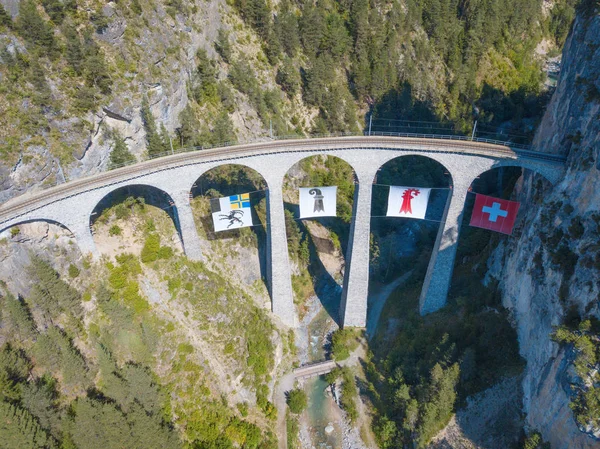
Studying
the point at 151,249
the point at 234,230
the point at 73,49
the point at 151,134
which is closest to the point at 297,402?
the point at 234,230

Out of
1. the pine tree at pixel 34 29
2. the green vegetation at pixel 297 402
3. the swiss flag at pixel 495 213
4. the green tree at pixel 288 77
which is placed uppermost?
the pine tree at pixel 34 29

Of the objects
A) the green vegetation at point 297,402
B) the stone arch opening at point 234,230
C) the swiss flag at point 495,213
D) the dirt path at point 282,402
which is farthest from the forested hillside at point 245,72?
the green vegetation at point 297,402

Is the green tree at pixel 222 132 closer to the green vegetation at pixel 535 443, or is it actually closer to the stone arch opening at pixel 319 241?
the stone arch opening at pixel 319 241

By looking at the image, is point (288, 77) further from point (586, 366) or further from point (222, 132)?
point (586, 366)

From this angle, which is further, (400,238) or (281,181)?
(400,238)

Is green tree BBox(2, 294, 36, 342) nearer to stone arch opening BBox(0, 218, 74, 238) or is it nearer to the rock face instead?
stone arch opening BBox(0, 218, 74, 238)

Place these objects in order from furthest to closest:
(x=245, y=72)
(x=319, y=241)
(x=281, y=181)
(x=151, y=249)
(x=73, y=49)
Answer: (x=245, y=72) < (x=319, y=241) < (x=151, y=249) < (x=73, y=49) < (x=281, y=181)

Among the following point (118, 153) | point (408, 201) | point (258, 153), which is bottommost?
point (408, 201)
